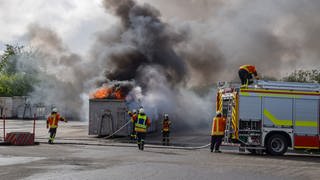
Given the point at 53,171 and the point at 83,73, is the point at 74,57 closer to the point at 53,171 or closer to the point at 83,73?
the point at 83,73

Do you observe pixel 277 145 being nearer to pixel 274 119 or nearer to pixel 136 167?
pixel 274 119

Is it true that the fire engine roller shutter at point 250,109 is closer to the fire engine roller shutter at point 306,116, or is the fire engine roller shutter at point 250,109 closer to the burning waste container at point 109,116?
the fire engine roller shutter at point 306,116

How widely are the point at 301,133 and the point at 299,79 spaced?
37.4 meters

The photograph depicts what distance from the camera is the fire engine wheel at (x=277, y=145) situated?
17.7 m

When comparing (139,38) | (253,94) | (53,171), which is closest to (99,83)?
(139,38)

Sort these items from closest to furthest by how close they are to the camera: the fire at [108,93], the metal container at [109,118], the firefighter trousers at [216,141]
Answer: the firefighter trousers at [216,141] → the metal container at [109,118] → the fire at [108,93]

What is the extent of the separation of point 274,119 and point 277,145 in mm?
923

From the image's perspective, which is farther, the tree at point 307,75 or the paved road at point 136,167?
the tree at point 307,75

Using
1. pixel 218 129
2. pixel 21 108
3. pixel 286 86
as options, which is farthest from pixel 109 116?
pixel 21 108

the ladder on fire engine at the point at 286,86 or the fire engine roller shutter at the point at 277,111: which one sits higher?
the ladder on fire engine at the point at 286,86

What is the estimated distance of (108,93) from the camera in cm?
2838

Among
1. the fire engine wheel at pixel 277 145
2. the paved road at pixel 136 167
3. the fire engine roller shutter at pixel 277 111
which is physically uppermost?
the fire engine roller shutter at pixel 277 111

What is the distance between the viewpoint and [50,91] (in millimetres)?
56094

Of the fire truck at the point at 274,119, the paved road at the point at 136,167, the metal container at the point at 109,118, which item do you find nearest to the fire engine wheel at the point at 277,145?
the fire truck at the point at 274,119
